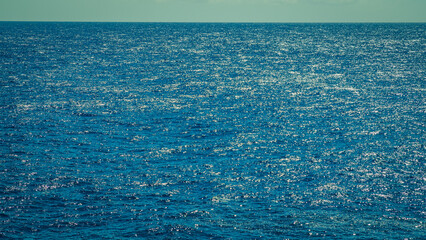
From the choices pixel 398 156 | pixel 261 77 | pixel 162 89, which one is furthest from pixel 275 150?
pixel 261 77

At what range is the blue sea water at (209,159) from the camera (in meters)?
40.9

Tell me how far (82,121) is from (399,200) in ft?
Result: 181

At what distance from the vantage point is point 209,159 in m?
59.6

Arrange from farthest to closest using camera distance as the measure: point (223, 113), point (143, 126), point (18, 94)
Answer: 1. point (18, 94)
2. point (223, 113)
3. point (143, 126)

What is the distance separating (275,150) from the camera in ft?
209

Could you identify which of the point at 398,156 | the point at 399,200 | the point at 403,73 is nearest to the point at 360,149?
the point at 398,156

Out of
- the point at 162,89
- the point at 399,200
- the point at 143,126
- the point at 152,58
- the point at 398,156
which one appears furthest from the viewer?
the point at 152,58

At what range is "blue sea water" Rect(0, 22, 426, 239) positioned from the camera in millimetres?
40938

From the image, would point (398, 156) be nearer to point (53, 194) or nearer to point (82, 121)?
point (53, 194)

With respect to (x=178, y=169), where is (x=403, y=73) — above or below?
above

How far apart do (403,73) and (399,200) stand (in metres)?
102

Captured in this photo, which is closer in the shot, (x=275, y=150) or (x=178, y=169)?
(x=178, y=169)

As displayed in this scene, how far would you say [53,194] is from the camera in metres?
46.2

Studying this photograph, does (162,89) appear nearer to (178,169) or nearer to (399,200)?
(178,169)
